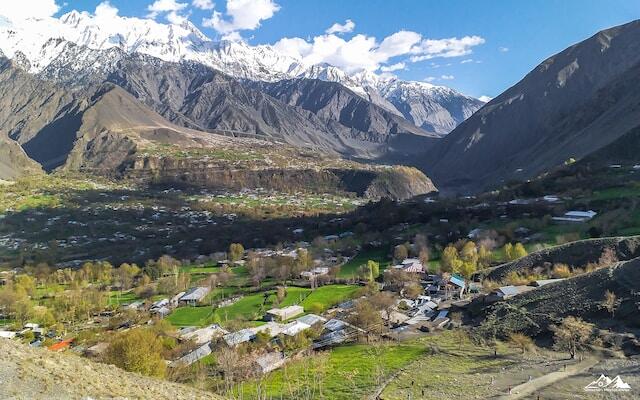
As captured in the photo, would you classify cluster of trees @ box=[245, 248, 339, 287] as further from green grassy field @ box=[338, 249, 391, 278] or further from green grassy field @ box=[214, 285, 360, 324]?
green grassy field @ box=[214, 285, 360, 324]

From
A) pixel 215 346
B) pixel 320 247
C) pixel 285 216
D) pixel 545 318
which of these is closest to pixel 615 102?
pixel 285 216

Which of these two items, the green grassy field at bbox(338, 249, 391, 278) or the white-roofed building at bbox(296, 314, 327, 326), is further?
the green grassy field at bbox(338, 249, 391, 278)

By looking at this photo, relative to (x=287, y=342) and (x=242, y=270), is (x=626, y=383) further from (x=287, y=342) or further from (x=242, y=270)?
(x=242, y=270)

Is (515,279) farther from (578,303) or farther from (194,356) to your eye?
(194,356)

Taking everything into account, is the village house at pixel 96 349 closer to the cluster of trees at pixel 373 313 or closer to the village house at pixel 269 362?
the village house at pixel 269 362

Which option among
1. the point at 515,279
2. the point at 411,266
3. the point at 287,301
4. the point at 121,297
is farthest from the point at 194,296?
the point at 515,279

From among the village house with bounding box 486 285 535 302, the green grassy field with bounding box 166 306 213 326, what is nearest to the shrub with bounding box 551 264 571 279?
the village house with bounding box 486 285 535 302

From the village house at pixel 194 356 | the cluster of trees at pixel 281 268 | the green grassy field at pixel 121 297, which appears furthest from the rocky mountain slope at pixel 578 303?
the green grassy field at pixel 121 297
